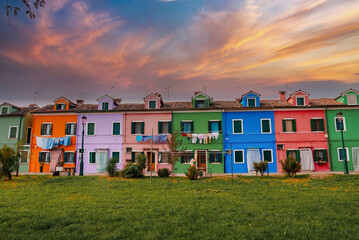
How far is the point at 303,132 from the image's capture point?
27250 millimetres

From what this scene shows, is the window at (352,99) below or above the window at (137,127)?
above

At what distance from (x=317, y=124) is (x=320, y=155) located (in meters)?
3.42

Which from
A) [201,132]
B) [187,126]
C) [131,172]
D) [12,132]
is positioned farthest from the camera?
[12,132]

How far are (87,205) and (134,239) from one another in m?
4.51

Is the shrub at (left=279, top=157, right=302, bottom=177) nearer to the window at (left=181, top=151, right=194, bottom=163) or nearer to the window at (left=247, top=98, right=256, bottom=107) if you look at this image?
the window at (left=247, top=98, right=256, bottom=107)

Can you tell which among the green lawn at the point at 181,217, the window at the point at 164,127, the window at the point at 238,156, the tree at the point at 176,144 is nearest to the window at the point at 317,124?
the window at the point at 238,156

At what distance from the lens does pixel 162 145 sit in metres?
27.8

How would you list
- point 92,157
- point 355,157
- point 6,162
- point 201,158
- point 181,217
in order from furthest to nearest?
point 92,157
point 201,158
point 355,157
point 6,162
point 181,217

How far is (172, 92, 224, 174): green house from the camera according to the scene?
27.2 meters

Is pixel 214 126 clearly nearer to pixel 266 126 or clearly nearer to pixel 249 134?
pixel 249 134

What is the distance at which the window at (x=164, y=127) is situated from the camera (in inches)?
1109

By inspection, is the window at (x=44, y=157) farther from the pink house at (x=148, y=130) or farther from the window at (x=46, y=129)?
the pink house at (x=148, y=130)

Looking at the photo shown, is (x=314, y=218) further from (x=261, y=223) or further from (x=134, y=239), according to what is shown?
(x=134, y=239)

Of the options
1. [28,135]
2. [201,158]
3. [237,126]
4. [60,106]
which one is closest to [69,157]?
[60,106]
